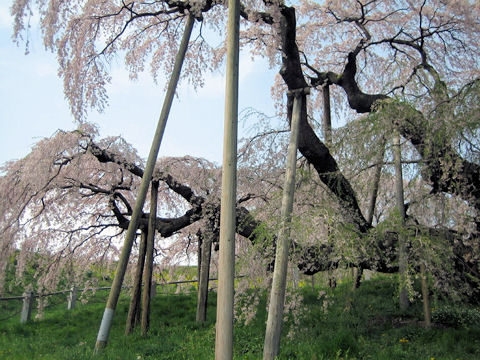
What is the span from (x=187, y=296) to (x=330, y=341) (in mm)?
8194

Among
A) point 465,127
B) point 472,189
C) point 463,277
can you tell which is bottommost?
point 463,277

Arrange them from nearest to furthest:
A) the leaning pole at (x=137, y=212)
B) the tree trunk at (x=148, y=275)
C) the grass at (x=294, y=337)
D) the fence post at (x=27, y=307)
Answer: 1. the grass at (x=294, y=337)
2. the leaning pole at (x=137, y=212)
3. the tree trunk at (x=148, y=275)
4. the fence post at (x=27, y=307)

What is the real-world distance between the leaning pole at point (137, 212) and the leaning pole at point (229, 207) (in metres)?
2.71

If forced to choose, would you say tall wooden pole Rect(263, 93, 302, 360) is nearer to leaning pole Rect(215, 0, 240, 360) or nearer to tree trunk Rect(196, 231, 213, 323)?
leaning pole Rect(215, 0, 240, 360)

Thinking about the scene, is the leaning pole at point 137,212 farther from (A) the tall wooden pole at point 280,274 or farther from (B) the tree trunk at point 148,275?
(A) the tall wooden pole at point 280,274

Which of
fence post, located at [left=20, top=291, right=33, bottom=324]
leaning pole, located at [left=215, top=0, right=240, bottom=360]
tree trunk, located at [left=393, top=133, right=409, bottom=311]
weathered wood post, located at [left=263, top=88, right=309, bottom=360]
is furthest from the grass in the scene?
leaning pole, located at [left=215, top=0, right=240, bottom=360]

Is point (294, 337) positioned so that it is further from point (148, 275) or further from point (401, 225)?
point (148, 275)

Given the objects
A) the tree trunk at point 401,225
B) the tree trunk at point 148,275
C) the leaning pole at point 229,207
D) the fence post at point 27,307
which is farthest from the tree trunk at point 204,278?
the leaning pole at point 229,207

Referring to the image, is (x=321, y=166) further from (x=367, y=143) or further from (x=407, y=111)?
(x=407, y=111)

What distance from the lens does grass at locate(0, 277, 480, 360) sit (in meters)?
6.21

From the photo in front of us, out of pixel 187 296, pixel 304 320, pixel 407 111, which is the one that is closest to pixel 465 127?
pixel 407 111

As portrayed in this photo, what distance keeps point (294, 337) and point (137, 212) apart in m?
3.58

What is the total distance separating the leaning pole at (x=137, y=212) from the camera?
6535 mm

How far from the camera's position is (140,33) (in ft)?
32.0
